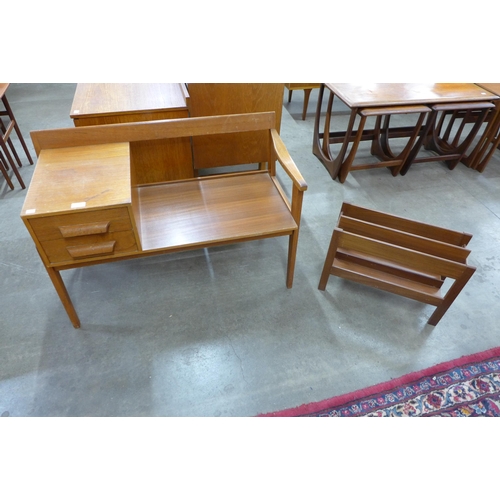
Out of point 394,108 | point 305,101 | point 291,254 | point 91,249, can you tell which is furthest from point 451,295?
point 305,101

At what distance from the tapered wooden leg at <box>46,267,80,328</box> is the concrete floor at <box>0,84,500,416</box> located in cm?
9

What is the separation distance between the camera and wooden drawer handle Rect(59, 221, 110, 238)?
4.52ft

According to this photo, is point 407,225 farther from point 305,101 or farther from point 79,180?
point 305,101

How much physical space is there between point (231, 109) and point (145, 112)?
554 millimetres

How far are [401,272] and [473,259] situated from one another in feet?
2.62

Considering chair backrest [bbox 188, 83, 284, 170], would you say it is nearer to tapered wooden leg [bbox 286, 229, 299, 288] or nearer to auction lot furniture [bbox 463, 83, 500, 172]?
tapered wooden leg [bbox 286, 229, 299, 288]

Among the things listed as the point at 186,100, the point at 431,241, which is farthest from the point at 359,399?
the point at 186,100

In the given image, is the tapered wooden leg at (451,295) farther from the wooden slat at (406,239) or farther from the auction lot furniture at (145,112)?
the auction lot furniture at (145,112)

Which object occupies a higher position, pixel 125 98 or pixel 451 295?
pixel 125 98

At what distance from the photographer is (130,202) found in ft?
4.50

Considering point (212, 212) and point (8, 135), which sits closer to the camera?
point (212, 212)

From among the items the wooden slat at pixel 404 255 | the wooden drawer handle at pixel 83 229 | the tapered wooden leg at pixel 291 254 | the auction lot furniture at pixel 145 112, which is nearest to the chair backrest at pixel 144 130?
the auction lot furniture at pixel 145 112

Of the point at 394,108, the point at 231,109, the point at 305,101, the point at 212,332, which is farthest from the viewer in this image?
the point at 305,101

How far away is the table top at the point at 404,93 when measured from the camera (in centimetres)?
242
